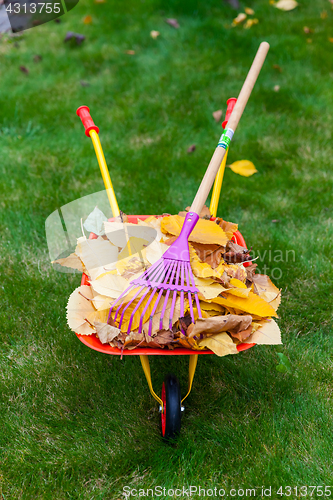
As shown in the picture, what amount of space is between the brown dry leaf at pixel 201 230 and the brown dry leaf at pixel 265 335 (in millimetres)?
356

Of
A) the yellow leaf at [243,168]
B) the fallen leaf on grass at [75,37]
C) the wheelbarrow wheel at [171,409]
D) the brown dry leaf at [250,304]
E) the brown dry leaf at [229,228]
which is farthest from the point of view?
the fallen leaf on grass at [75,37]

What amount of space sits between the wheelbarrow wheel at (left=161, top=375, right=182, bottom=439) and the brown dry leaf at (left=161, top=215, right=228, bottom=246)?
550 millimetres

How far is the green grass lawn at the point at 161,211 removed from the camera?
5.21 ft

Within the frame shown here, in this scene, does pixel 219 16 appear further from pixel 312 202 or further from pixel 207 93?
pixel 312 202

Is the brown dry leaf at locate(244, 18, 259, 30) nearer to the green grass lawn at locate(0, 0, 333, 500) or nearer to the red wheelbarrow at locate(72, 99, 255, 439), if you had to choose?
the green grass lawn at locate(0, 0, 333, 500)

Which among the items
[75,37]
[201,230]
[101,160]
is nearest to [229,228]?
[201,230]

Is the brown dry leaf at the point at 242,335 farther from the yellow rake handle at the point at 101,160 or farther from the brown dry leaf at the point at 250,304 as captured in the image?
the yellow rake handle at the point at 101,160

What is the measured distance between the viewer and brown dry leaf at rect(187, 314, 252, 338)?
135cm

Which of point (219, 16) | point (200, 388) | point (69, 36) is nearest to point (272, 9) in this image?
point (219, 16)

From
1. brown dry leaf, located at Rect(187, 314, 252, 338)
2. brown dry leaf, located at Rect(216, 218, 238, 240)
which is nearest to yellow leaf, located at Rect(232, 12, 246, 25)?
brown dry leaf, located at Rect(216, 218, 238, 240)

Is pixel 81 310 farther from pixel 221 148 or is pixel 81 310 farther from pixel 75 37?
pixel 75 37

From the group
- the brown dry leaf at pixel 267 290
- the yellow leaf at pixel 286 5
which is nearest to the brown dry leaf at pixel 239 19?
the yellow leaf at pixel 286 5

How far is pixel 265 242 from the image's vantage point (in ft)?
8.11

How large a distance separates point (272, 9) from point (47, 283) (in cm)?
398
